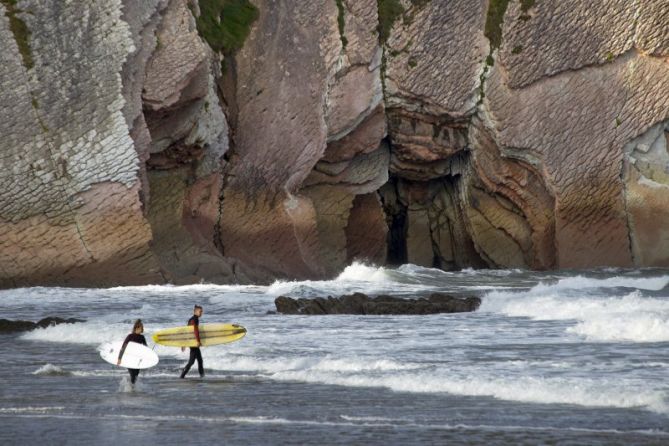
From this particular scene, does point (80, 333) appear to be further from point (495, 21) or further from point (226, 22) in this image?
point (495, 21)

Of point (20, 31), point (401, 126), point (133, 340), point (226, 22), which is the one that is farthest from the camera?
point (401, 126)

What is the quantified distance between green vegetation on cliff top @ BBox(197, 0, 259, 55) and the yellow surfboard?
1843 centimetres

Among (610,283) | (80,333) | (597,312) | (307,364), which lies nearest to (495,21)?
(610,283)

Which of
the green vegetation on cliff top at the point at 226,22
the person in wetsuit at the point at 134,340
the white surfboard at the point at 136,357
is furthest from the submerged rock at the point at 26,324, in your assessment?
the green vegetation on cliff top at the point at 226,22

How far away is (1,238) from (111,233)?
2.28 meters

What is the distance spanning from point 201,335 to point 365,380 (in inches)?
95.8

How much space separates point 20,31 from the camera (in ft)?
88.5

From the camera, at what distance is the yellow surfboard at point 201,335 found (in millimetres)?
14383

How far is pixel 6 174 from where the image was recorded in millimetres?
26391

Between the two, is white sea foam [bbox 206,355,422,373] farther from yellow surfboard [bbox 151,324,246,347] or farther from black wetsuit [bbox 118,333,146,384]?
black wetsuit [bbox 118,333,146,384]

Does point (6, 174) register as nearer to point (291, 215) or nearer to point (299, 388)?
point (291, 215)

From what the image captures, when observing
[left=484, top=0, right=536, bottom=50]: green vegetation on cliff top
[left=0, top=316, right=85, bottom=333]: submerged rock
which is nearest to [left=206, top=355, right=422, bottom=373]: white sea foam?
[left=0, top=316, right=85, bottom=333]: submerged rock

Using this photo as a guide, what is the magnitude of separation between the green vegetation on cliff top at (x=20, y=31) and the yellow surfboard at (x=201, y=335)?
13.6 m

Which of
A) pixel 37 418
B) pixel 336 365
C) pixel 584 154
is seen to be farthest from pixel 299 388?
pixel 584 154
